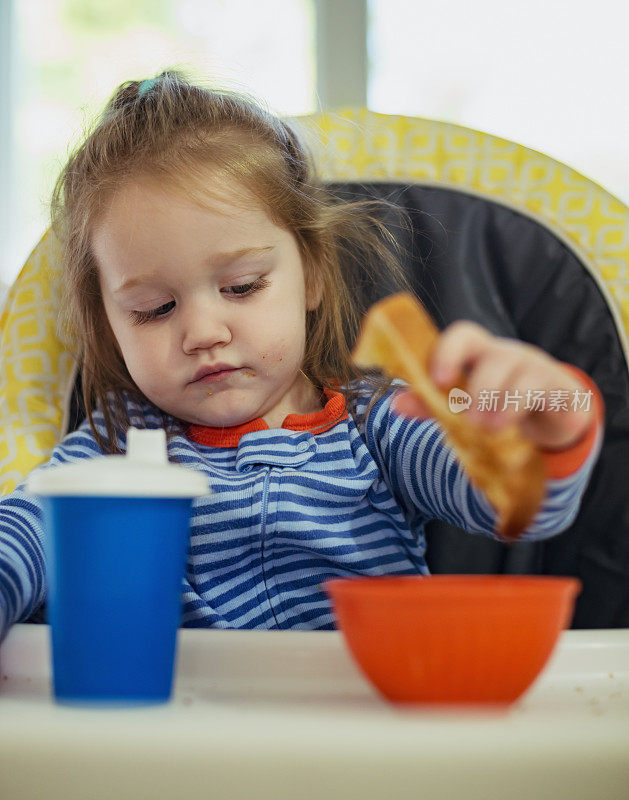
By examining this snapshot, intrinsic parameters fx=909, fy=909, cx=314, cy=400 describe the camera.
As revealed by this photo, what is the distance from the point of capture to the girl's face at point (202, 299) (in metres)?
0.65

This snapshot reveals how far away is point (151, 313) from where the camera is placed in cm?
69

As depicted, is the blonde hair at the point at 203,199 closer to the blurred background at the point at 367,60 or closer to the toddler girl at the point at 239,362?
the toddler girl at the point at 239,362

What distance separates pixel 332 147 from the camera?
0.89 meters

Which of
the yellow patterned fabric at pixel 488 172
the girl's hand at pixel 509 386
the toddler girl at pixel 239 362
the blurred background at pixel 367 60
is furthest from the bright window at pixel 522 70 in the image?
the girl's hand at pixel 509 386

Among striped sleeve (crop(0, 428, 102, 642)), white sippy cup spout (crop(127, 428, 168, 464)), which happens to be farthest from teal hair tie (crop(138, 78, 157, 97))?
white sippy cup spout (crop(127, 428, 168, 464))

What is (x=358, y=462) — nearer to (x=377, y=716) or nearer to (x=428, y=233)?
(x=428, y=233)

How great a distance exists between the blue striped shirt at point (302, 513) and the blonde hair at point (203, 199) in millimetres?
81

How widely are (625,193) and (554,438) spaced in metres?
1.41

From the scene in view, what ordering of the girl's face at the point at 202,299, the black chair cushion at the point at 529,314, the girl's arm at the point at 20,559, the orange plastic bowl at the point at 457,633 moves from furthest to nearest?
the black chair cushion at the point at 529,314 → the girl's face at the point at 202,299 → the girl's arm at the point at 20,559 → the orange plastic bowl at the point at 457,633

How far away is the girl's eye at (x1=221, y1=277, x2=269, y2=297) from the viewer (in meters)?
0.66

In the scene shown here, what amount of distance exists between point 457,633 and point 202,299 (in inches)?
13.8

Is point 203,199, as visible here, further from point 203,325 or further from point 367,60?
point 367,60

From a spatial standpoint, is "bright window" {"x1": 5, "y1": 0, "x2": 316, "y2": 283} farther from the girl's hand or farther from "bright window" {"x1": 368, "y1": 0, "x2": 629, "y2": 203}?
the girl's hand

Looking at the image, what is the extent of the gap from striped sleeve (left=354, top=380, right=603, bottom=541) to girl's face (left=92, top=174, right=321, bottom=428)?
94 mm
